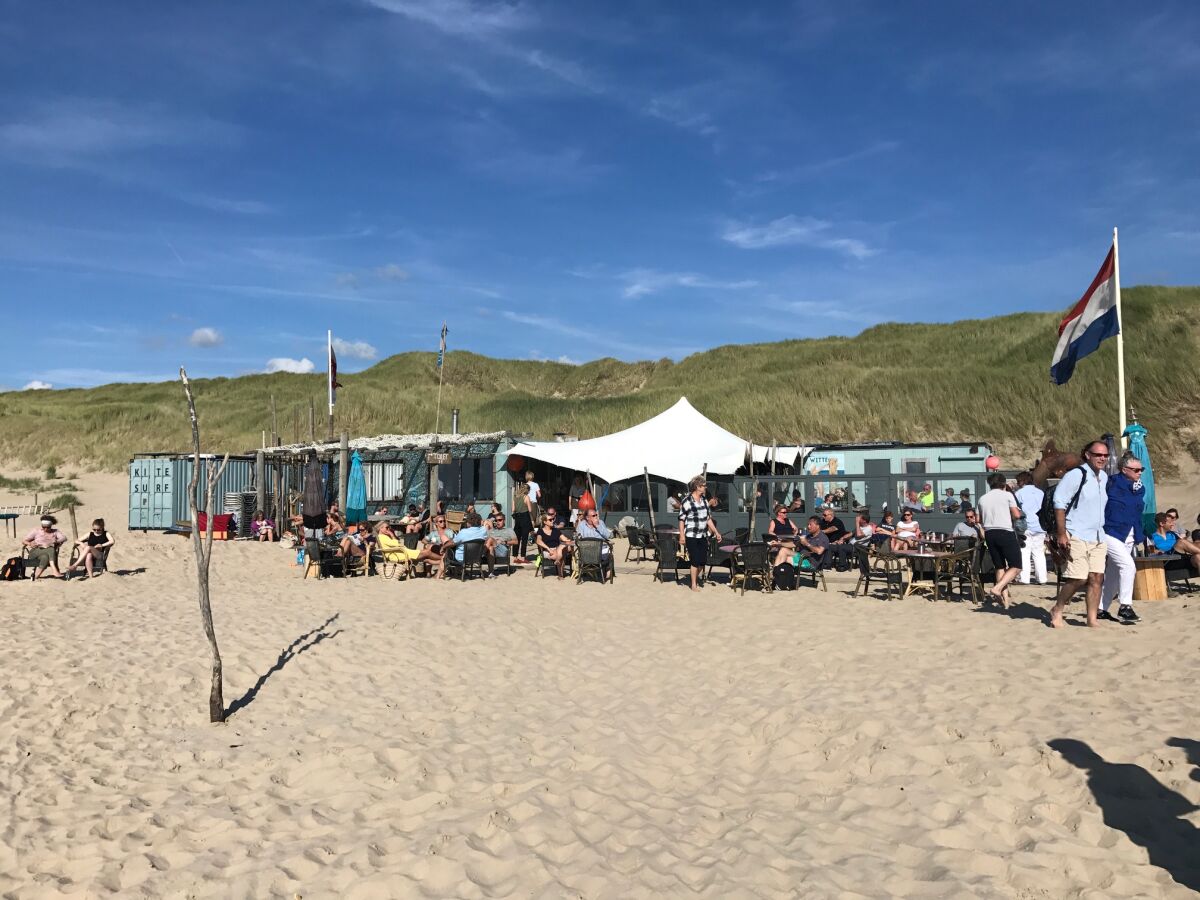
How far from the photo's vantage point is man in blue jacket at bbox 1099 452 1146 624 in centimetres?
704

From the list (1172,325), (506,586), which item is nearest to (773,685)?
(506,586)

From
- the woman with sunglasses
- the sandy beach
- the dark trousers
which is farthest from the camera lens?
the dark trousers

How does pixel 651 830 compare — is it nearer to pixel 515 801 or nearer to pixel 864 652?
pixel 515 801

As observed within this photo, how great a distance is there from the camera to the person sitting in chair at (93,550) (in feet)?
38.9

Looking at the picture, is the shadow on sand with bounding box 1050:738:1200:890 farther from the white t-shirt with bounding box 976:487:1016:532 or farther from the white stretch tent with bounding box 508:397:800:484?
the white stretch tent with bounding box 508:397:800:484

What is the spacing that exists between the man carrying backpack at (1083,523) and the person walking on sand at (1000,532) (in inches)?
57.9

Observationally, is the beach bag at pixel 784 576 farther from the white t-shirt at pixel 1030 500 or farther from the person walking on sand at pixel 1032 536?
the white t-shirt at pixel 1030 500

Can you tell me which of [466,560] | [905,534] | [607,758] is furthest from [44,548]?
[905,534]

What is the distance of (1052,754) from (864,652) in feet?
8.34

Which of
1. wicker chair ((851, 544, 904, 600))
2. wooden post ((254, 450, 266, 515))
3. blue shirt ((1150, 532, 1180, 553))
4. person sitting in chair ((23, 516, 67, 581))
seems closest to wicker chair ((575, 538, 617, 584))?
wicker chair ((851, 544, 904, 600))

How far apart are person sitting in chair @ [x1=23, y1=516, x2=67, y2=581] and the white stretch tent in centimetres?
764

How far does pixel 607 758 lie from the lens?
503cm

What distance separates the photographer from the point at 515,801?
176 inches

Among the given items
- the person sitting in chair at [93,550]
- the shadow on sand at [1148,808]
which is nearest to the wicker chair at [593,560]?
the person sitting in chair at [93,550]
